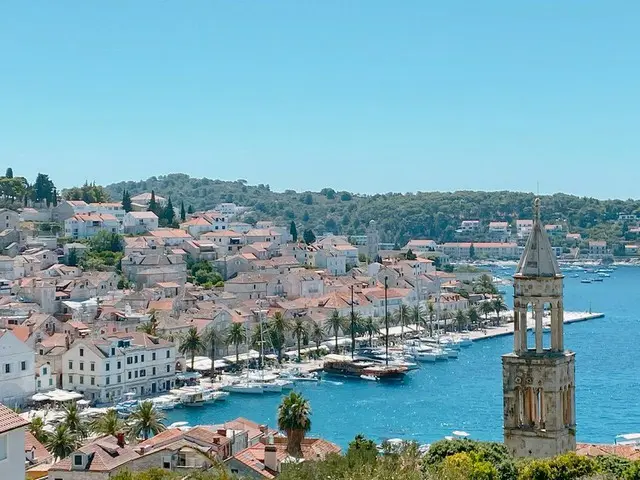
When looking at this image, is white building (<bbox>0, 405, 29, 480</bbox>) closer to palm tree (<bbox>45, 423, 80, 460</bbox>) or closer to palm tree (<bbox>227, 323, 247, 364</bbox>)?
palm tree (<bbox>45, 423, 80, 460</bbox>)

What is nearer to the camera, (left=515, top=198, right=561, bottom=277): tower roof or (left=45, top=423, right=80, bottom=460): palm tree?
(left=515, top=198, right=561, bottom=277): tower roof

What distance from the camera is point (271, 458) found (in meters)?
24.9

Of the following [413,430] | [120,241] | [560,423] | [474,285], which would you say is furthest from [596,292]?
[560,423]

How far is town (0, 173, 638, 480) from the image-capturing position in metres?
28.6

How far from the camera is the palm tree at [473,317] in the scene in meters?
98.9

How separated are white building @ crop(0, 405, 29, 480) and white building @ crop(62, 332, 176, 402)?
48.4 meters

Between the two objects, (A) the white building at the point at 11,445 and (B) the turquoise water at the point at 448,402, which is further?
(B) the turquoise water at the point at 448,402

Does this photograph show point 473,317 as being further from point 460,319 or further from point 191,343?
point 191,343

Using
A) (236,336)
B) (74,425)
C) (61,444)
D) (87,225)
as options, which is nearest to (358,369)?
(236,336)

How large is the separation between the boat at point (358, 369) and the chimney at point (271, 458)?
1803 inches

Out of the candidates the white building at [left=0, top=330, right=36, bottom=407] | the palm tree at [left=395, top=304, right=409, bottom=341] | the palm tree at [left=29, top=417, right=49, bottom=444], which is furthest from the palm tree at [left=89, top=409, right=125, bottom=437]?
the palm tree at [left=395, top=304, right=409, bottom=341]

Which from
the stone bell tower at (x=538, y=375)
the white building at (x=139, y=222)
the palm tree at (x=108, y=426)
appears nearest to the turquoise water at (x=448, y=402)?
the palm tree at (x=108, y=426)

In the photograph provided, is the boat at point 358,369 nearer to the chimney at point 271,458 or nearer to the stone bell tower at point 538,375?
the chimney at point 271,458

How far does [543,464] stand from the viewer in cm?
1741
